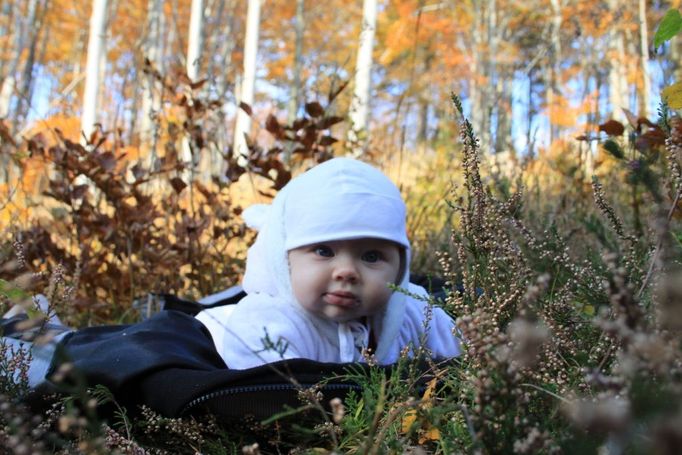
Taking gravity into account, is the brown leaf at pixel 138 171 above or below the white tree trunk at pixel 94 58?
below

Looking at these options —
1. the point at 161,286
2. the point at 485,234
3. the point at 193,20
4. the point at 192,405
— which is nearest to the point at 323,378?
the point at 192,405

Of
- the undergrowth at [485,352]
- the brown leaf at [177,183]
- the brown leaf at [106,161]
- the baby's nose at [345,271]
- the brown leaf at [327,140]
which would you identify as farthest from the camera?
the brown leaf at [327,140]

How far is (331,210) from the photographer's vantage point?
192cm

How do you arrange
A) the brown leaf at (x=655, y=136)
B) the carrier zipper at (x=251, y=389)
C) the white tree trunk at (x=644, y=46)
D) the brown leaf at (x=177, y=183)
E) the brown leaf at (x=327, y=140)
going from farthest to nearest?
the white tree trunk at (x=644, y=46) < the brown leaf at (x=327, y=140) < the brown leaf at (x=177, y=183) < the brown leaf at (x=655, y=136) < the carrier zipper at (x=251, y=389)

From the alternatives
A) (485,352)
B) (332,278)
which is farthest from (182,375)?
(485,352)

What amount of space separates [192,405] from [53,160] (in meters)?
1.68

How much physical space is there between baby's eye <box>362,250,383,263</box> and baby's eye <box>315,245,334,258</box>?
10cm

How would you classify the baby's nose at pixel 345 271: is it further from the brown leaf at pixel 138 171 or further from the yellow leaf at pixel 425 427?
the brown leaf at pixel 138 171

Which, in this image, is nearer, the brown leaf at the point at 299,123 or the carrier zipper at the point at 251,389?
the carrier zipper at the point at 251,389

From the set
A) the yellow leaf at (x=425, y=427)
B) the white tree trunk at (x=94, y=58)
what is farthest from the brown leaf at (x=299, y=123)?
the white tree trunk at (x=94, y=58)

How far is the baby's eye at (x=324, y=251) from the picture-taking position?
1.93 metres

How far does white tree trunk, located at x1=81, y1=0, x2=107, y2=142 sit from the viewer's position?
29.6ft

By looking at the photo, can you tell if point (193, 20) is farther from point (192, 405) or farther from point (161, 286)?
point (192, 405)

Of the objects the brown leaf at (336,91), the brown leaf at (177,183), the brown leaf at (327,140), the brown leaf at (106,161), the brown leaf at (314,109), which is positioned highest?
the brown leaf at (336,91)
